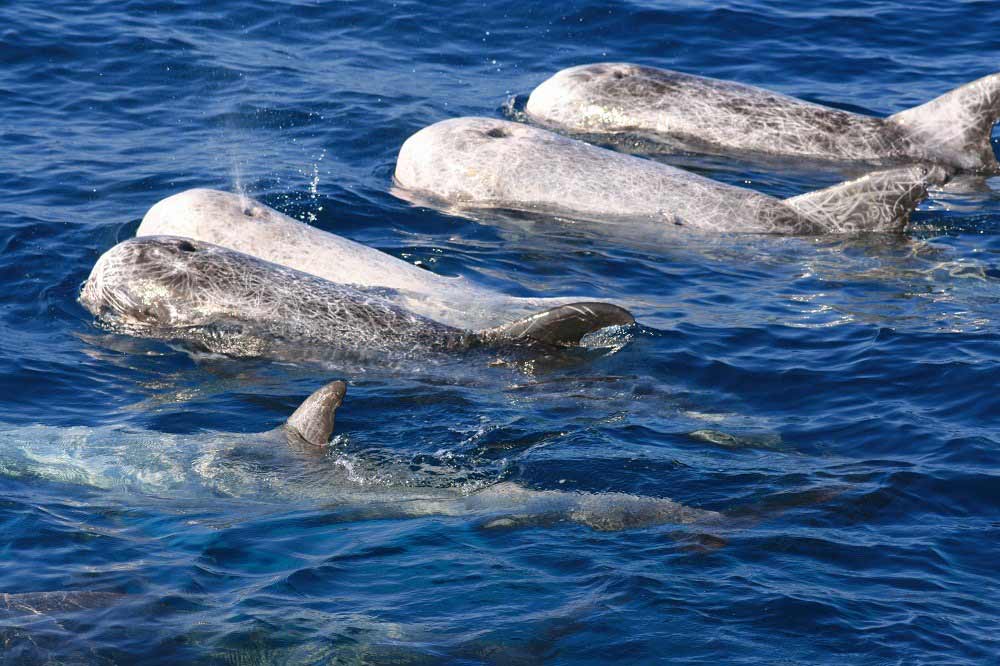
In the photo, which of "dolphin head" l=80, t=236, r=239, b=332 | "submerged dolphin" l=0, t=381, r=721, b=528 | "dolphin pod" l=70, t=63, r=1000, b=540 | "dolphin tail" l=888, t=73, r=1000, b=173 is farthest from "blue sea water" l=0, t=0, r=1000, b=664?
"dolphin tail" l=888, t=73, r=1000, b=173

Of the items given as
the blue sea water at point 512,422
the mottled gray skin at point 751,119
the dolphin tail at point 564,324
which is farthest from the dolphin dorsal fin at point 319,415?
the mottled gray skin at point 751,119

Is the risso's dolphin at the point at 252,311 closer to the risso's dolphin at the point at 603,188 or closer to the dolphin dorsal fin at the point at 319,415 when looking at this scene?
the dolphin dorsal fin at the point at 319,415

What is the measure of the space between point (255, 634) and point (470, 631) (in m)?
1.01

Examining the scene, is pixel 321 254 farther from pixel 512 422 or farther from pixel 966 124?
pixel 966 124

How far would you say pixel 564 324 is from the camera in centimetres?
982

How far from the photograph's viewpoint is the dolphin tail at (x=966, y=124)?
1498 cm

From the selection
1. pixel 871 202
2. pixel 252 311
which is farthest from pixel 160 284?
pixel 871 202

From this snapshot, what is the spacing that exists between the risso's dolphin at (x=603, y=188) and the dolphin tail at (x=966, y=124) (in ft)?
3.99

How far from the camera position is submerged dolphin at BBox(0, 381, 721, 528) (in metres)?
7.56

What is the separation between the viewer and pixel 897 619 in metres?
6.36

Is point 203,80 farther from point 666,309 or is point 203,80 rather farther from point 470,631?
point 470,631

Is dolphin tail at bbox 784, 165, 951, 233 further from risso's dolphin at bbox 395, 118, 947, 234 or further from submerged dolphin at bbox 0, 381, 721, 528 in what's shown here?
submerged dolphin at bbox 0, 381, 721, 528

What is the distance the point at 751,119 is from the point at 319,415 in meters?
9.29

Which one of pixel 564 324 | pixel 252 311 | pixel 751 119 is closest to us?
pixel 564 324
